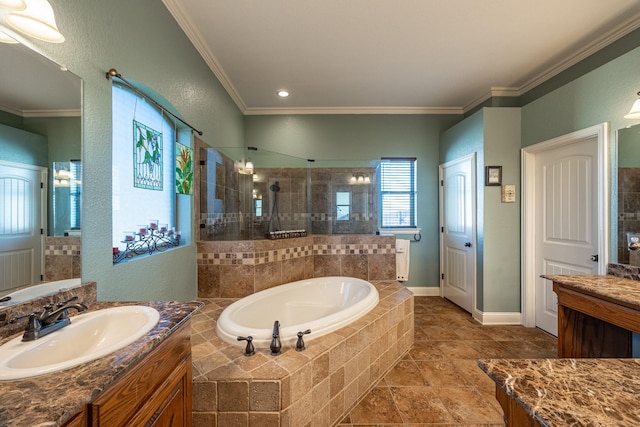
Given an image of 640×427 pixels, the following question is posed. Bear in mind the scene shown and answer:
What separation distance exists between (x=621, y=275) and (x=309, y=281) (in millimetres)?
2544

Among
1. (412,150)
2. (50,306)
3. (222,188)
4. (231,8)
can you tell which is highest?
(231,8)

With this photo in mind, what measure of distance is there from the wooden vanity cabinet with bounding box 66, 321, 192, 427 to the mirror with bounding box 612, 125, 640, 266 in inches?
119

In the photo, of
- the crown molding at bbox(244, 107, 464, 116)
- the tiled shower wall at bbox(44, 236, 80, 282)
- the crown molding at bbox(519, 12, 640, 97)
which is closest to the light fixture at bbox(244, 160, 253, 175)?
the crown molding at bbox(244, 107, 464, 116)

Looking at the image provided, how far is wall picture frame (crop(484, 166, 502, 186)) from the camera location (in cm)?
283

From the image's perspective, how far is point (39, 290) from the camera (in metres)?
0.96

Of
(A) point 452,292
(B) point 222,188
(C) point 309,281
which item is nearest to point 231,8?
(B) point 222,188

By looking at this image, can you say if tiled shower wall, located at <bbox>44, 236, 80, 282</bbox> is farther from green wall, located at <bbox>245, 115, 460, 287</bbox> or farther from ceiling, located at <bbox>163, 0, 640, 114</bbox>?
green wall, located at <bbox>245, 115, 460, 287</bbox>

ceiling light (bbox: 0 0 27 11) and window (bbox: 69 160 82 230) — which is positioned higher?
ceiling light (bbox: 0 0 27 11)

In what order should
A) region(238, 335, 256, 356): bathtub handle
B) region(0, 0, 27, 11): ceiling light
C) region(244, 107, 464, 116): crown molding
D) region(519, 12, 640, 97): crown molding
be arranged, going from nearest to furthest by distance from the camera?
region(0, 0, 27, 11): ceiling light < region(238, 335, 256, 356): bathtub handle < region(519, 12, 640, 97): crown molding < region(244, 107, 464, 116): crown molding

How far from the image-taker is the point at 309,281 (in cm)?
261

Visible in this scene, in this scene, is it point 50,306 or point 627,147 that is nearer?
point 50,306

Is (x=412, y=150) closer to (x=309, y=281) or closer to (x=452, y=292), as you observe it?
(x=452, y=292)

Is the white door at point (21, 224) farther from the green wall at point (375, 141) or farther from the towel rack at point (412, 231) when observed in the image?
the towel rack at point (412, 231)

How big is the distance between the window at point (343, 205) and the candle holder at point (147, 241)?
5.98 feet
